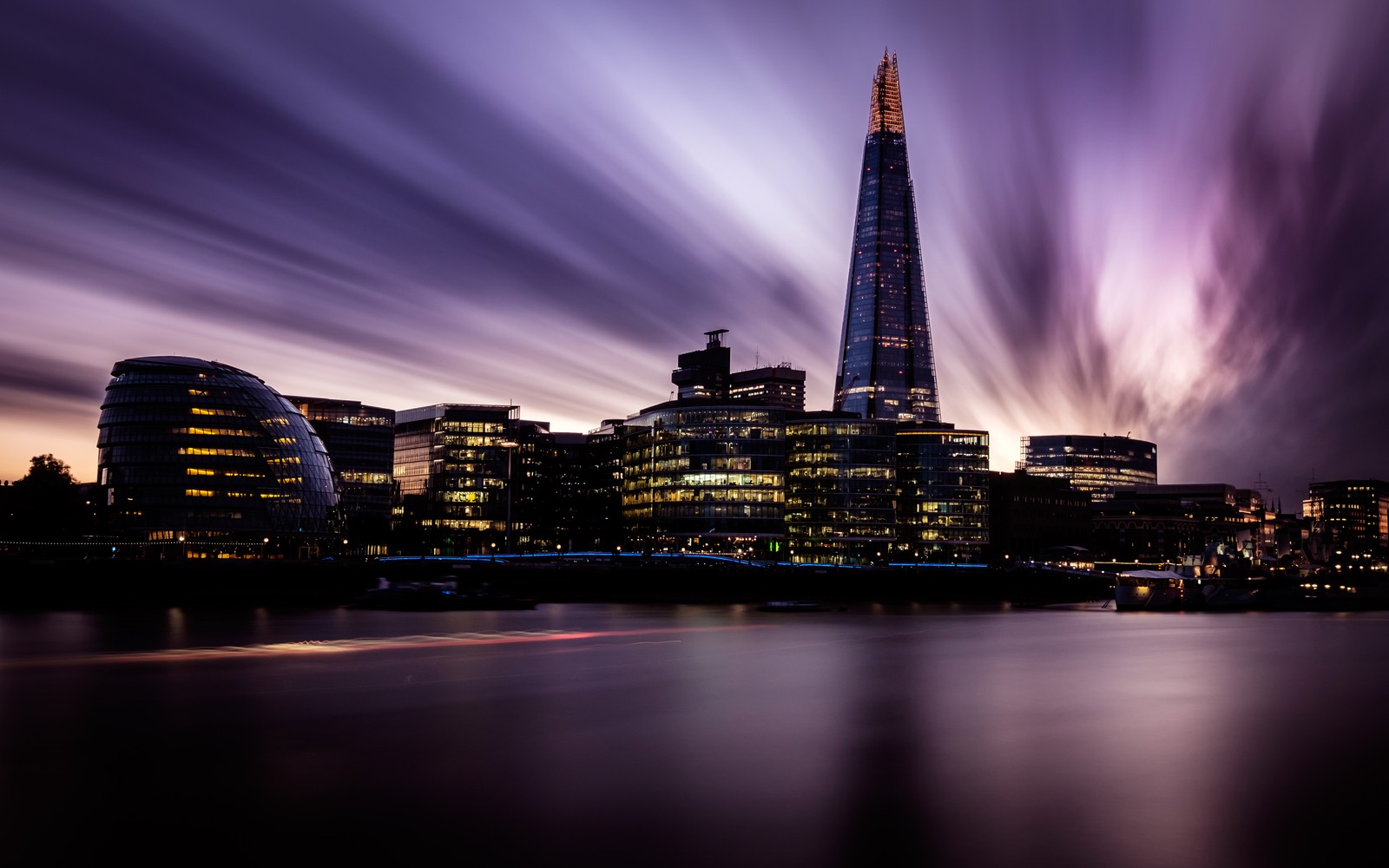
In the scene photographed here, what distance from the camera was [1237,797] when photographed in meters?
23.0

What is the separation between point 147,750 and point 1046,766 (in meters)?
20.2

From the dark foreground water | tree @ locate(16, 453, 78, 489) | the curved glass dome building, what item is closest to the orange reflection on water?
the dark foreground water

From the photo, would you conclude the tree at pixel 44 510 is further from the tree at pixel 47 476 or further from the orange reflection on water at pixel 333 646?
the orange reflection on water at pixel 333 646

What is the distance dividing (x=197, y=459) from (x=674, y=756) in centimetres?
13433

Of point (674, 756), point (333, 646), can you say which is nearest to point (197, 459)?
point (333, 646)

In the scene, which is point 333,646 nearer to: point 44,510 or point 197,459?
point 44,510

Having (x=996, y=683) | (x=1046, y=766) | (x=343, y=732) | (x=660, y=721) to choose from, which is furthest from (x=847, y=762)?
(x=996, y=683)

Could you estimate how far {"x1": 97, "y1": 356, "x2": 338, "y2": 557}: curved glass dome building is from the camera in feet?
468

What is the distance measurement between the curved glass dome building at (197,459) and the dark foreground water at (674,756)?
94.5m

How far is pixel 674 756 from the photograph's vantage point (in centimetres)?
2661

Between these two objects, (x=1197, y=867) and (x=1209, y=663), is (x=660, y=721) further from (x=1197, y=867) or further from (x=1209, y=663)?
(x=1209, y=663)

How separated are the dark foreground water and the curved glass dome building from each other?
310 feet

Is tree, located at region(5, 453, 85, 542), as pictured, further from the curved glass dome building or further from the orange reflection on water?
the orange reflection on water

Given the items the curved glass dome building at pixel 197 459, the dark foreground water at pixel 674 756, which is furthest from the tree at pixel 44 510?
the dark foreground water at pixel 674 756
